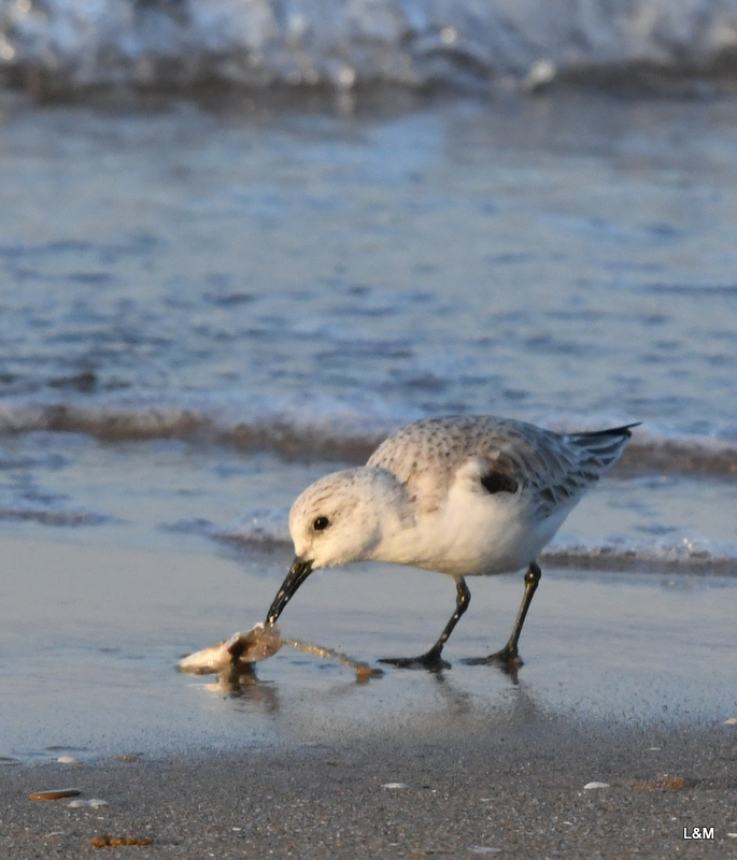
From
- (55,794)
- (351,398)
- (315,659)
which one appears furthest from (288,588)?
(351,398)

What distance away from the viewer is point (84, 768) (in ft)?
12.8

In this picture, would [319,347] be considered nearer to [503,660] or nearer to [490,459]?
[490,459]

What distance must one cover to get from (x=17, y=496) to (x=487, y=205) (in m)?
4.78

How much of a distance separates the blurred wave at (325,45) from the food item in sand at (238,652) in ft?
34.2

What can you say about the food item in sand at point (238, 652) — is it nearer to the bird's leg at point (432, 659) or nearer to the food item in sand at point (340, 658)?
the food item in sand at point (340, 658)

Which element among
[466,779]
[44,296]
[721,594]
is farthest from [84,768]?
[44,296]

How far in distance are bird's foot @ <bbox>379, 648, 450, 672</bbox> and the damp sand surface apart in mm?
46

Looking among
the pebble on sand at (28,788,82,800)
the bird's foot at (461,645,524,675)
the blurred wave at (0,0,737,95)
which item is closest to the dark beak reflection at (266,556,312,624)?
the bird's foot at (461,645,524,675)

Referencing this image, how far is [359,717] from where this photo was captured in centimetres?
439

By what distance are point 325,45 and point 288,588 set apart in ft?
35.3

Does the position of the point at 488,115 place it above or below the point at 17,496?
above

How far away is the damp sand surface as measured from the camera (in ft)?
11.5

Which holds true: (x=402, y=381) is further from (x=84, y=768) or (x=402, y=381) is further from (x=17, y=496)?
(x=84, y=768)

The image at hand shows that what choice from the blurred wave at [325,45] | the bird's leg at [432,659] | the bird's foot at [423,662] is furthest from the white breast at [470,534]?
the blurred wave at [325,45]
